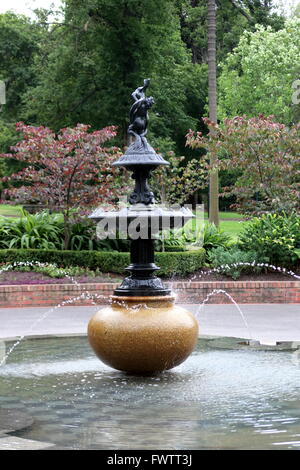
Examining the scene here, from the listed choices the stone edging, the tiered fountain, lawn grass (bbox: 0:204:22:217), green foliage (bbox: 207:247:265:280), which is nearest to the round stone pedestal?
the tiered fountain

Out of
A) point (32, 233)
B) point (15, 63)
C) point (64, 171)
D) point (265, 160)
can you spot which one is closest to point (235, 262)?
point (265, 160)

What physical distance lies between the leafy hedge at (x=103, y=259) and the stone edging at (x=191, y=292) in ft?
3.52

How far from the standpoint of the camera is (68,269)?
17.4 m

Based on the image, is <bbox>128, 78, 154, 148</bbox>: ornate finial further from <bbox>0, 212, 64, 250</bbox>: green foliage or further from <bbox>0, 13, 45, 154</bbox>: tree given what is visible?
<bbox>0, 13, 45, 154</bbox>: tree

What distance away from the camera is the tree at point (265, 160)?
66.5ft

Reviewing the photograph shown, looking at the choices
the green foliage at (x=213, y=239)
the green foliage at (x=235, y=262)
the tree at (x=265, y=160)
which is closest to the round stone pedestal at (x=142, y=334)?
the green foliage at (x=235, y=262)

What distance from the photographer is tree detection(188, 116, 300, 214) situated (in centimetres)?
2028

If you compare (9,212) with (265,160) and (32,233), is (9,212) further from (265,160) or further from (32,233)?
(265,160)

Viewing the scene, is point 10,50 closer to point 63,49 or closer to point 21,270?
point 63,49

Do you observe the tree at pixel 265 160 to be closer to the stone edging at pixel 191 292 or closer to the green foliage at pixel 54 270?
the stone edging at pixel 191 292

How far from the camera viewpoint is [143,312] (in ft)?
26.8

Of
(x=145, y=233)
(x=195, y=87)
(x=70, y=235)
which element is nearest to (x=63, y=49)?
(x=195, y=87)

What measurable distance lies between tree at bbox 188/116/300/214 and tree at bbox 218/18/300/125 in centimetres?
2153

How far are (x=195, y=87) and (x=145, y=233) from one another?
43.1 metres
